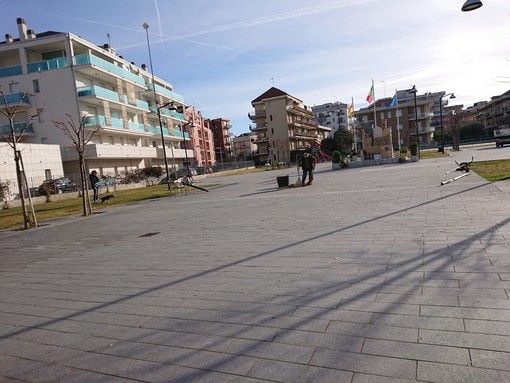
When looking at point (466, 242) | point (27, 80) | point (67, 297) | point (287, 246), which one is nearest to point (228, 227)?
point (287, 246)

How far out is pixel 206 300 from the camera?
4.14 meters

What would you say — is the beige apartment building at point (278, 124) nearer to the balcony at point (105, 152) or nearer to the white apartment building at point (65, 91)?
the balcony at point (105, 152)

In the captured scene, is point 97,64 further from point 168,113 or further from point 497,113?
point 497,113

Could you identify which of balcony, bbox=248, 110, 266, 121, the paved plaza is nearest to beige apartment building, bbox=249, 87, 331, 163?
balcony, bbox=248, 110, 266, 121

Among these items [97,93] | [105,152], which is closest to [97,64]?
[97,93]

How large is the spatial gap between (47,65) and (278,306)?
41.7 metres

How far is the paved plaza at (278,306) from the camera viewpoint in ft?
8.82

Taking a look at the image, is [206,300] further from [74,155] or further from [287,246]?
[74,155]

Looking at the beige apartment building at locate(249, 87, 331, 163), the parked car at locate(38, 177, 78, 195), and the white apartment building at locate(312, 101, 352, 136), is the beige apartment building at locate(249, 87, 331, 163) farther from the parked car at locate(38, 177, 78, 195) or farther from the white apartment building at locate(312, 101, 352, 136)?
the parked car at locate(38, 177, 78, 195)

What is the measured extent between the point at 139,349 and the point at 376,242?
4067 mm

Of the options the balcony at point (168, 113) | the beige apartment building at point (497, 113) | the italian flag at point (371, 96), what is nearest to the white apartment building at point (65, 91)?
the balcony at point (168, 113)

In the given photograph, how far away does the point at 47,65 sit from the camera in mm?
36969

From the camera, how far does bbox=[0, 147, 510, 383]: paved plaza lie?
2.69 m

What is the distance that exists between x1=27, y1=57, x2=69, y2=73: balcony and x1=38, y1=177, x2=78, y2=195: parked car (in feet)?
47.4
